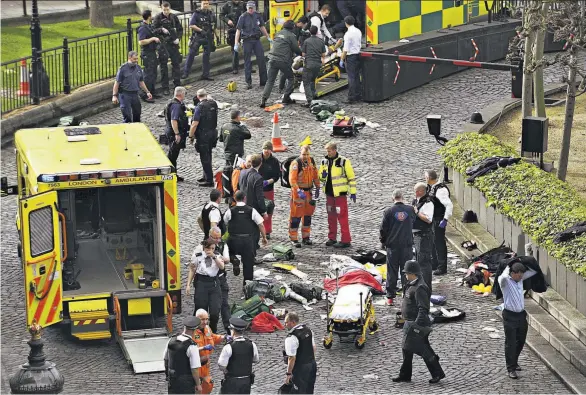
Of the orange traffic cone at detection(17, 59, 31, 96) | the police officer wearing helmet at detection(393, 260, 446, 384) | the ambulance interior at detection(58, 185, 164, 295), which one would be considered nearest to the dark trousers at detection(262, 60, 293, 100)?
the orange traffic cone at detection(17, 59, 31, 96)

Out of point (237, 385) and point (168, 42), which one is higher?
point (168, 42)

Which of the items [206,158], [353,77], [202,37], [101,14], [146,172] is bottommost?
[206,158]

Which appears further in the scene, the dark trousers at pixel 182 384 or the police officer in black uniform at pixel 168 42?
the police officer in black uniform at pixel 168 42

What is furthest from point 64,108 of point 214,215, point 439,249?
point 439,249

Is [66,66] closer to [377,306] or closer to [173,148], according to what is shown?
[173,148]

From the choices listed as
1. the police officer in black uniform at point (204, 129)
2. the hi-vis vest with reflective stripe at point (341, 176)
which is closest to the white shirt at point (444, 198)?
the hi-vis vest with reflective stripe at point (341, 176)

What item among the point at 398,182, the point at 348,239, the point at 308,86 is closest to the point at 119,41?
the point at 308,86

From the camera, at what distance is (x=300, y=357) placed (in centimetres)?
1455

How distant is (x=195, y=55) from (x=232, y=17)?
179 centimetres

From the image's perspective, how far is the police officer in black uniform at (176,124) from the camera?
2298 cm

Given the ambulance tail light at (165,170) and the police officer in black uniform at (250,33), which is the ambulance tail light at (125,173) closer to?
the ambulance tail light at (165,170)

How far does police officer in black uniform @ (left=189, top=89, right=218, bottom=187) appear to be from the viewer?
74.6 ft

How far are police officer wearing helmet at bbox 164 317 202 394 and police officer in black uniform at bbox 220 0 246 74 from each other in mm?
16531

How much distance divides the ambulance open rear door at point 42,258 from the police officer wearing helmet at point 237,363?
3.01m
